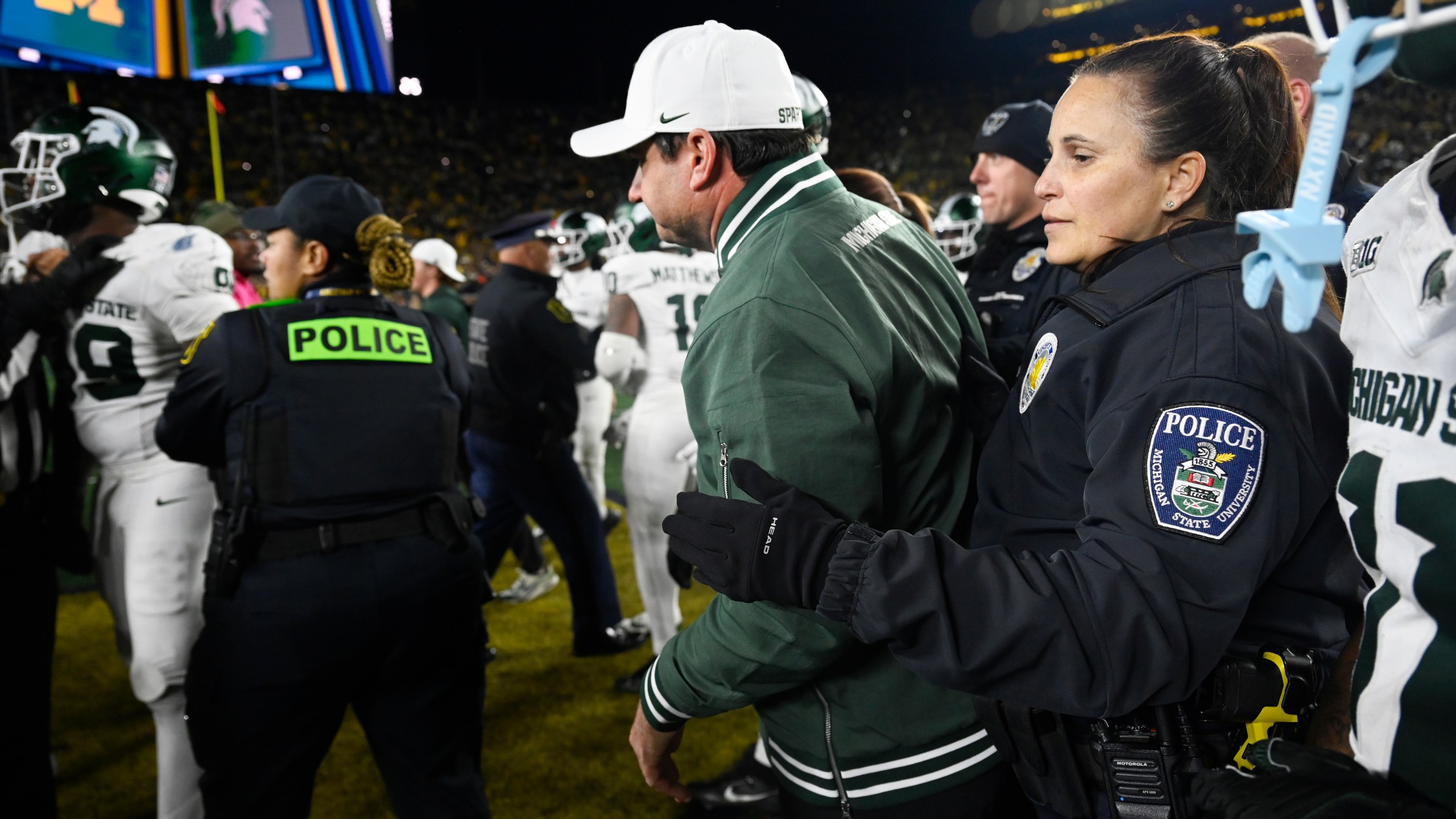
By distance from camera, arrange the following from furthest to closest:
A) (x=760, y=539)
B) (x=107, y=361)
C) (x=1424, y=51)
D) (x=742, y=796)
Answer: (x=742, y=796)
(x=107, y=361)
(x=760, y=539)
(x=1424, y=51)

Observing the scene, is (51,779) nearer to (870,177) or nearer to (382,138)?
(870,177)

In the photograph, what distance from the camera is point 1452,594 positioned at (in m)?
0.72

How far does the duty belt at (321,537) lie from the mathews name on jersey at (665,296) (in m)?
1.94

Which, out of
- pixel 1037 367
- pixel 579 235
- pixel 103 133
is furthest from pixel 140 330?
pixel 579 235

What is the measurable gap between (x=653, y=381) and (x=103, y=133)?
209 centimetres

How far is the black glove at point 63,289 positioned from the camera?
2.44m

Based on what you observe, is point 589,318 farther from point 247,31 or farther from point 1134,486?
point 247,31

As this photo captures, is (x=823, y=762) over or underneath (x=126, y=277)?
underneath

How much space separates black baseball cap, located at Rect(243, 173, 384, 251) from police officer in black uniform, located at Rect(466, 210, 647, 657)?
1862 mm

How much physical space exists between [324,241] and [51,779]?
1.76 m

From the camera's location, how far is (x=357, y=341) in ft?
6.78

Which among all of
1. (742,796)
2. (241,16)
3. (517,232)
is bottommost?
(742,796)

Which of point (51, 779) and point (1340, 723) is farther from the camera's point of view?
point (51, 779)

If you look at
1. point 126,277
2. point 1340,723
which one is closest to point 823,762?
point 1340,723
